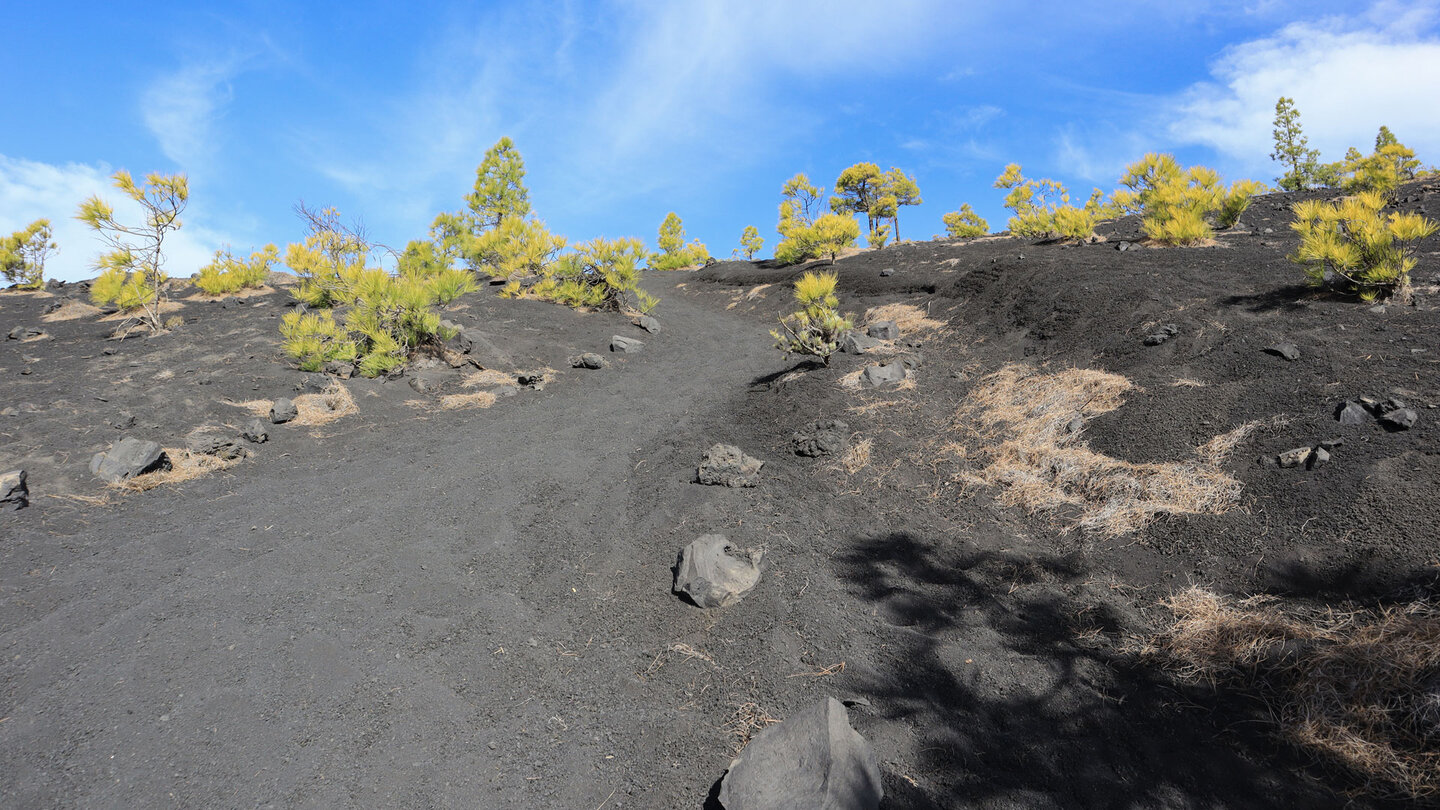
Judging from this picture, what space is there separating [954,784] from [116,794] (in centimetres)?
371

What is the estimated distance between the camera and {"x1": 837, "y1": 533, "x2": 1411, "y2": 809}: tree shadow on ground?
2.38 meters

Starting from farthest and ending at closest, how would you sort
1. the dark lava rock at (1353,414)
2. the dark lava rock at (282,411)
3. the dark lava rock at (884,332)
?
the dark lava rock at (884,332), the dark lava rock at (282,411), the dark lava rock at (1353,414)

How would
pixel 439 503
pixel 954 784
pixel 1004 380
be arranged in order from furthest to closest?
pixel 1004 380, pixel 439 503, pixel 954 784

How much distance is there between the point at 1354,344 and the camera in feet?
16.7

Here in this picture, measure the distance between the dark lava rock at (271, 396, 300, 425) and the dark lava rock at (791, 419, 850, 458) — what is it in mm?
6692

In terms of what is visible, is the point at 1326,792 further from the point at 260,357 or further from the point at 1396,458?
the point at 260,357

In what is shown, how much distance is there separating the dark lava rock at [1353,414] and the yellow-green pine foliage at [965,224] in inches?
703

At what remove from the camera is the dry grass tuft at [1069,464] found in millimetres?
4152

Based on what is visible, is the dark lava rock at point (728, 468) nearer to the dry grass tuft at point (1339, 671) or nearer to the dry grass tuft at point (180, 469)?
the dry grass tuft at point (1339, 671)

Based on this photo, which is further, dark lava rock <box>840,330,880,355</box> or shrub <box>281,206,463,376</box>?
shrub <box>281,206,463,376</box>

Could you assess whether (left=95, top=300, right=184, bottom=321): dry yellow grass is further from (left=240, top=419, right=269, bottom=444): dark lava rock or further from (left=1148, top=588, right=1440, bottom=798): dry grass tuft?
(left=1148, top=588, right=1440, bottom=798): dry grass tuft

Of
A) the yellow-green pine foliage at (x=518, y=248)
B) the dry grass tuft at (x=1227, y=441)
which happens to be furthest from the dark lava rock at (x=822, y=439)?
the yellow-green pine foliage at (x=518, y=248)

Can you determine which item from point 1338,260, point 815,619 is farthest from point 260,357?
point 1338,260

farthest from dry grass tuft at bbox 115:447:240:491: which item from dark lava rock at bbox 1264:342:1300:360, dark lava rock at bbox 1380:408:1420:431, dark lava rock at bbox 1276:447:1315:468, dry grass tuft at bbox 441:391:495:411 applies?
dark lava rock at bbox 1264:342:1300:360
